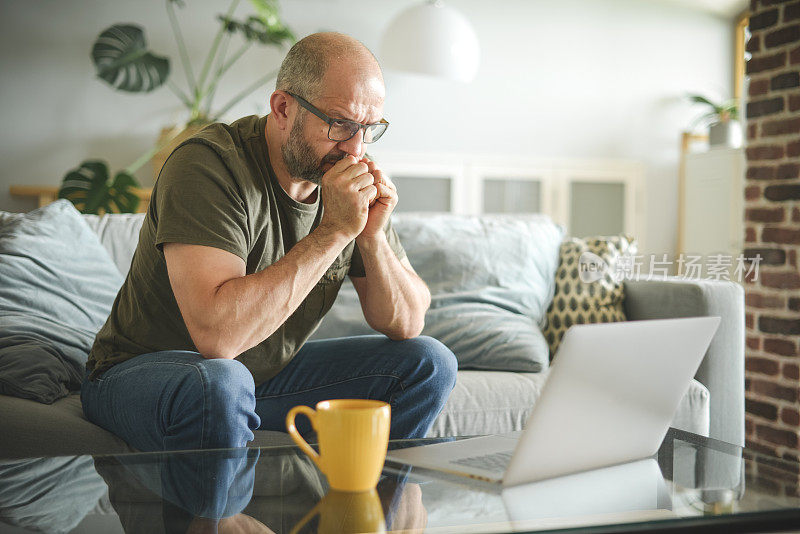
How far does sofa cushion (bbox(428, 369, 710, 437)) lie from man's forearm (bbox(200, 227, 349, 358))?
0.59m

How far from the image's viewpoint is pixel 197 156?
4.61ft

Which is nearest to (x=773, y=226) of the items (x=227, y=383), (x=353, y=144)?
(x=353, y=144)

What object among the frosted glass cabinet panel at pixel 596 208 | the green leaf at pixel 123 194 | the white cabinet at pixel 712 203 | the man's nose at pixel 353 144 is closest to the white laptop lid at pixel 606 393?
the man's nose at pixel 353 144

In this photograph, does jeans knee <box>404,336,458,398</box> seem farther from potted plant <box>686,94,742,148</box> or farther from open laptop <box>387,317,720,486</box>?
potted plant <box>686,94,742,148</box>

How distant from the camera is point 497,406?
1.88m

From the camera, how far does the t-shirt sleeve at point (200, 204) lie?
131cm

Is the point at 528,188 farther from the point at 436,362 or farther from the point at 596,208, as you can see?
the point at 436,362

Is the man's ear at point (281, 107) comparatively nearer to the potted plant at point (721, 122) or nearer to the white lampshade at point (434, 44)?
the white lampshade at point (434, 44)

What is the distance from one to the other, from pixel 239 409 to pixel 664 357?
2.17ft

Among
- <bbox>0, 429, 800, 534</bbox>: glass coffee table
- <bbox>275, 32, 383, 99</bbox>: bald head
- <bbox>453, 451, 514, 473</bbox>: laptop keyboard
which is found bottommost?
<bbox>0, 429, 800, 534</bbox>: glass coffee table

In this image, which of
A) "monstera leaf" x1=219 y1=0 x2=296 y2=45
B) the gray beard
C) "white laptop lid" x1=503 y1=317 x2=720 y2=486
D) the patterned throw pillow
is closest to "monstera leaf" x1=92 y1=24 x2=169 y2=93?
"monstera leaf" x1=219 y1=0 x2=296 y2=45

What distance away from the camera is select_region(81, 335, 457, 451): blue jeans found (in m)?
1.25

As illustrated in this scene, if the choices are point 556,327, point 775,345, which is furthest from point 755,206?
point 556,327

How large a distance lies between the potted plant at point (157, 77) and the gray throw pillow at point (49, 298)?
1.17 meters
